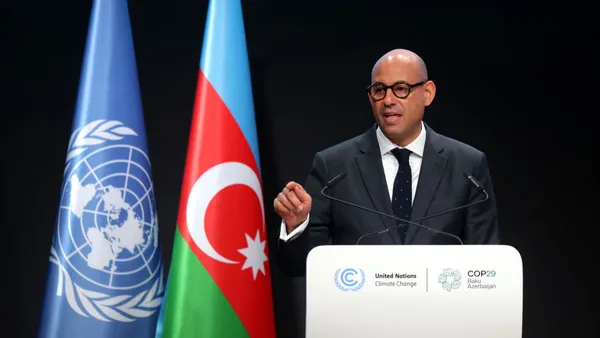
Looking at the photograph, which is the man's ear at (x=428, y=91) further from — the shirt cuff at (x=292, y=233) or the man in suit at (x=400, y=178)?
the shirt cuff at (x=292, y=233)

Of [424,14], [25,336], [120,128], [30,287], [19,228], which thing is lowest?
[25,336]

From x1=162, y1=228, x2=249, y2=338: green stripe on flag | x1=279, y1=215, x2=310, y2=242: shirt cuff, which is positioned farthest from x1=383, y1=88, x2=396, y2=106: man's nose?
x1=162, y1=228, x2=249, y2=338: green stripe on flag

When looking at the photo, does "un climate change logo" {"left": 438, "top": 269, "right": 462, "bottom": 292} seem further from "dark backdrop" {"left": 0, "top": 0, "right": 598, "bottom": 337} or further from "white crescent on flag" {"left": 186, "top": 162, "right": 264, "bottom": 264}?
"dark backdrop" {"left": 0, "top": 0, "right": 598, "bottom": 337}

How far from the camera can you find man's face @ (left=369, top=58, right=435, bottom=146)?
2059 millimetres

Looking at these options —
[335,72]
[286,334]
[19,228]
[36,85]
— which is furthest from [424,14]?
[19,228]

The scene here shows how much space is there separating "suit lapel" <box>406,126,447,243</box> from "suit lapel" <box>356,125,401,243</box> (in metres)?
0.07

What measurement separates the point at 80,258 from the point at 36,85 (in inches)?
46.8

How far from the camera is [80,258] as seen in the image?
2.53 meters

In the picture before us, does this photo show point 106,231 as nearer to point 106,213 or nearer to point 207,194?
point 106,213

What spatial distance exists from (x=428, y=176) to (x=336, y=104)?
1319 millimetres

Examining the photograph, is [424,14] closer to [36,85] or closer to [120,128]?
[120,128]

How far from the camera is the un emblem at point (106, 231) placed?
2.54 metres

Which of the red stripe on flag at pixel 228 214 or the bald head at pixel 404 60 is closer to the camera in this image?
the bald head at pixel 404 60

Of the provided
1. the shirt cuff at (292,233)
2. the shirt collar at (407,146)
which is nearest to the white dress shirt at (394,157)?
the shirt collar at (407,146)
